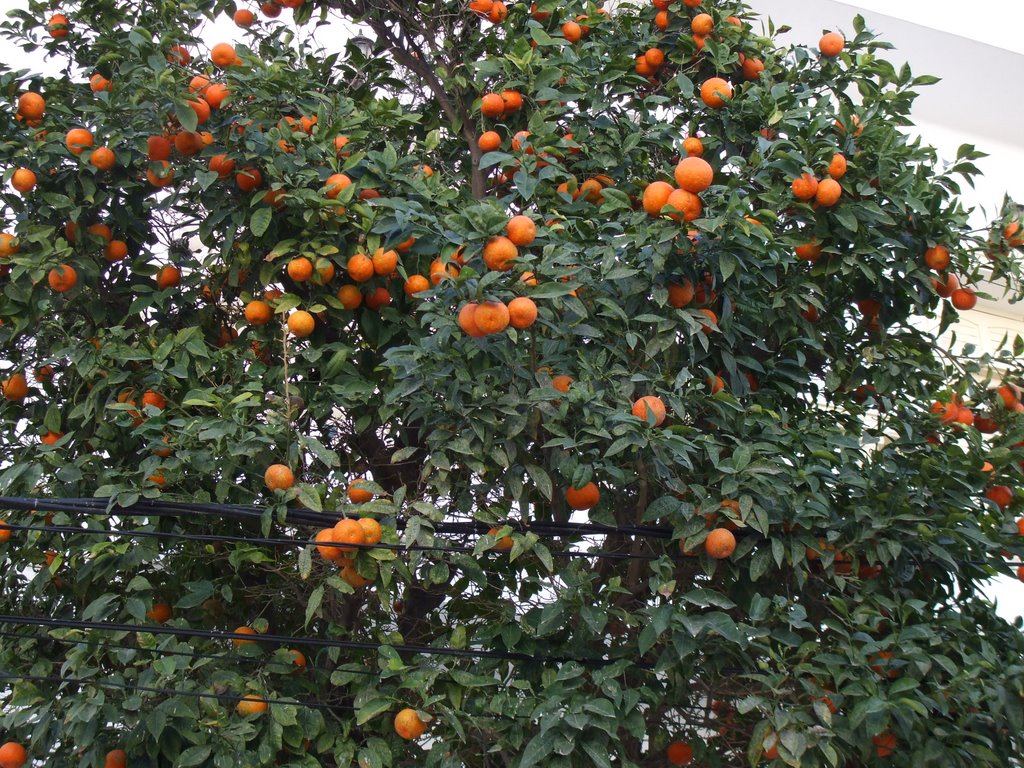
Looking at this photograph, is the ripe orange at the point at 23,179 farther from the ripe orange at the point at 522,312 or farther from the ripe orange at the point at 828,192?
the ripe orange at the point at 828,192

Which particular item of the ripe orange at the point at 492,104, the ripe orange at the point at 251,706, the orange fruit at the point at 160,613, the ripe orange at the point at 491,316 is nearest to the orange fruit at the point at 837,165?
the ripe orange at the point at 492,104

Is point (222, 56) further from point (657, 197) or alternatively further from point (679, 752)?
point (679, 752)

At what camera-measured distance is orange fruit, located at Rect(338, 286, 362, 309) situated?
2719mm

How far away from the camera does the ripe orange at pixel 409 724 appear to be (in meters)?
2.33

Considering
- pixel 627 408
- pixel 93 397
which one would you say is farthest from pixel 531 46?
pixel 93 397

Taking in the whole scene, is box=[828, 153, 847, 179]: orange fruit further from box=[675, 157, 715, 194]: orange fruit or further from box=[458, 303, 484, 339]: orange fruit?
box=[458, 303, 484, 339]: orange fruit

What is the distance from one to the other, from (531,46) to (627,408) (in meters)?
1.31

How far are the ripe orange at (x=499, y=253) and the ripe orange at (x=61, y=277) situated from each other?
3.58ft

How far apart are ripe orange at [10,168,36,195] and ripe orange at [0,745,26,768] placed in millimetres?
1327

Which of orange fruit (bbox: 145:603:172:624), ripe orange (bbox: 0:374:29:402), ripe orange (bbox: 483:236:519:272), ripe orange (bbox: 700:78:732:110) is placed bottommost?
orange fruit (bbox: 145:603:172:624)

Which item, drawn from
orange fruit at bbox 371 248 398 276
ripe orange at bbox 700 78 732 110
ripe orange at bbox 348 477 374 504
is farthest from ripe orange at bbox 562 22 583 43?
ripe orange at bbox 348 477 374 504

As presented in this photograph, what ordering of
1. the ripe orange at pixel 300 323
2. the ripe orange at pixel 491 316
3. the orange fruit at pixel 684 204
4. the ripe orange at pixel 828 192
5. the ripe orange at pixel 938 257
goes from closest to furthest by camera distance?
1. the ripe orange at pixel 491 316
2. the orange fruit at pixel 684 204
3. the ripe orange at pixel 300 323
4. the ripe orange at pixel 828 192
5. the ripe orange at pixel 938 257

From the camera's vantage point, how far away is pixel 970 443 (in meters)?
2.66

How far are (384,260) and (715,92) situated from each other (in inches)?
40.7
